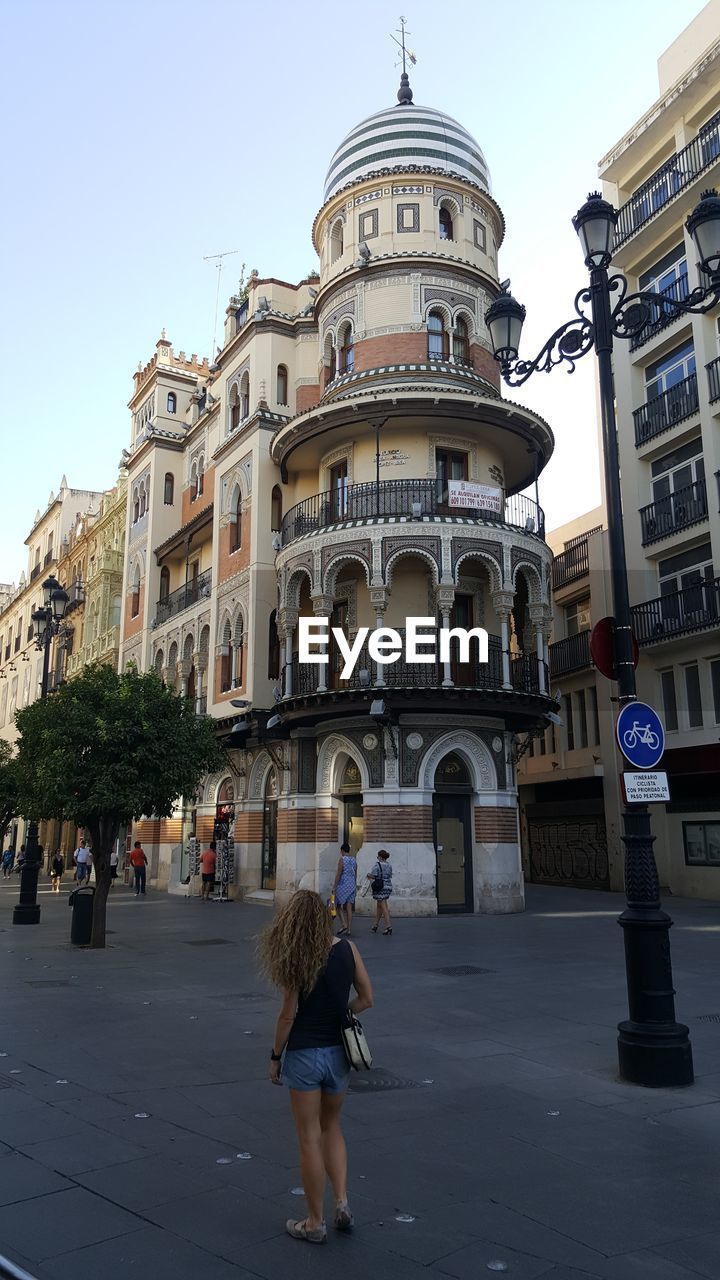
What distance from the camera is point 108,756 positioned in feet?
58.2

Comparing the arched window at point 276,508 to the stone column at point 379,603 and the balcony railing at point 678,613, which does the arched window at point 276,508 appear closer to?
the stone column at point 379,603

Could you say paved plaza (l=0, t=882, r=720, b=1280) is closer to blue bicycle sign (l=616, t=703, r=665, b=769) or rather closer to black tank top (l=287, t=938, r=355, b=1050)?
black tank top (l=287, t=938, r=355, b=1050)

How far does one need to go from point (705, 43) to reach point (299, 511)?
20.5 metres

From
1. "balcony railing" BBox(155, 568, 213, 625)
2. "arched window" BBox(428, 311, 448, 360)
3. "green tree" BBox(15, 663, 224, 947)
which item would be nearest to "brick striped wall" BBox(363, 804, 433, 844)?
"green tree" BBox(15, 663, 224, 947)

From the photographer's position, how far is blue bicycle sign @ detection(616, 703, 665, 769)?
802 cm

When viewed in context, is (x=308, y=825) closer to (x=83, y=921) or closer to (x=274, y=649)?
(x=274, y=649)

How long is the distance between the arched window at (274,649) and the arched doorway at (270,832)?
9.93 feet

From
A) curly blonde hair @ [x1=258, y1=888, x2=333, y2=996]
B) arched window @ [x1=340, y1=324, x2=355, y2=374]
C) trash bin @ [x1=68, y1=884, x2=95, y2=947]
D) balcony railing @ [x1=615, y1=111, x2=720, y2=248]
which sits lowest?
trash bin @ [x1=68, y1=884, x2=95, y2=947]

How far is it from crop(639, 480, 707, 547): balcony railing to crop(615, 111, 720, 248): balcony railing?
29.5 feet

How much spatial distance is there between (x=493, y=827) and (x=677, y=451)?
1384cm

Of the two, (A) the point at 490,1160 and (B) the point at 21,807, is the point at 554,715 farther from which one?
(A) the point at 490,1160

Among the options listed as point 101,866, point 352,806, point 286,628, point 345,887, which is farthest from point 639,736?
point 286,628

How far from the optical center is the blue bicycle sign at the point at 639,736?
26.3 feet

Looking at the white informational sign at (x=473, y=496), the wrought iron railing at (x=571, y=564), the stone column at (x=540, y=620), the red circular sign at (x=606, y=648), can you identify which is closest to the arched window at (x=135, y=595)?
the wrought iron railing at (x=571, y=564)
